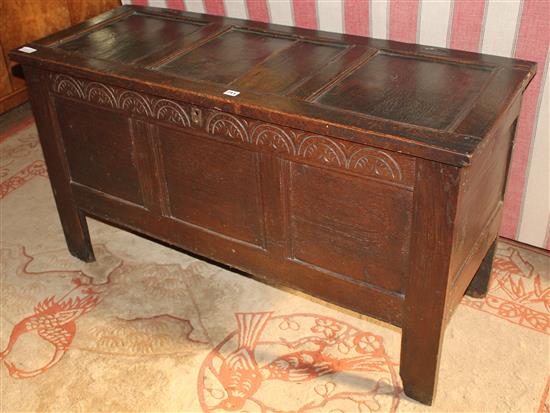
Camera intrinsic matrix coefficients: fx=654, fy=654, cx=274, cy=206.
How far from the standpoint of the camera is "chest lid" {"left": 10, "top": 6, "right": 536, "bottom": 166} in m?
1.34

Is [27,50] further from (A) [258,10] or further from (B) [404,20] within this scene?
(B) [404,20]

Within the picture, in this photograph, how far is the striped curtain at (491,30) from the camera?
1.72 metres

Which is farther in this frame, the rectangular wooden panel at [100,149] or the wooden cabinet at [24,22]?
the wooden cabinet at [24,22]

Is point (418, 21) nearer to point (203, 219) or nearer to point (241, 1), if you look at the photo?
point (241, 1)

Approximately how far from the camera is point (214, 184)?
66.6 inches

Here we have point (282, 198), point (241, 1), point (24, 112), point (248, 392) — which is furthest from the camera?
point (24, 112)

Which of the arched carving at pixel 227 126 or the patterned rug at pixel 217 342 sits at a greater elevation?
the arched carving at pixel 227 126

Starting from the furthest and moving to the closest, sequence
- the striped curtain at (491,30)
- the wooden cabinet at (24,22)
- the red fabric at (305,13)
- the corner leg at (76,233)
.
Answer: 1. the wooden cabinet at (24,22)
2. the corner leg at (76,233)
3. the red fabric at (305,13)
4. the striped curtain at (491,30)

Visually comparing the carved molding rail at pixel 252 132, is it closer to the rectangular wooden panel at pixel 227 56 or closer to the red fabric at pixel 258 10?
the rectangular wooden panel at pixel 227 56

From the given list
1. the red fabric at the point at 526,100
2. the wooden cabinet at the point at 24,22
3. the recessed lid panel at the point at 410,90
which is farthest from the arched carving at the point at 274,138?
the wooden cabinet at the point at 24,22

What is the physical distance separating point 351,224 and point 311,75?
1.25 feet

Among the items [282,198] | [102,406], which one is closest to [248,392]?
[102,406]

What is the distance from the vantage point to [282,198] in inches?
62.0

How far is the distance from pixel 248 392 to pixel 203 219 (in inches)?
18.6
